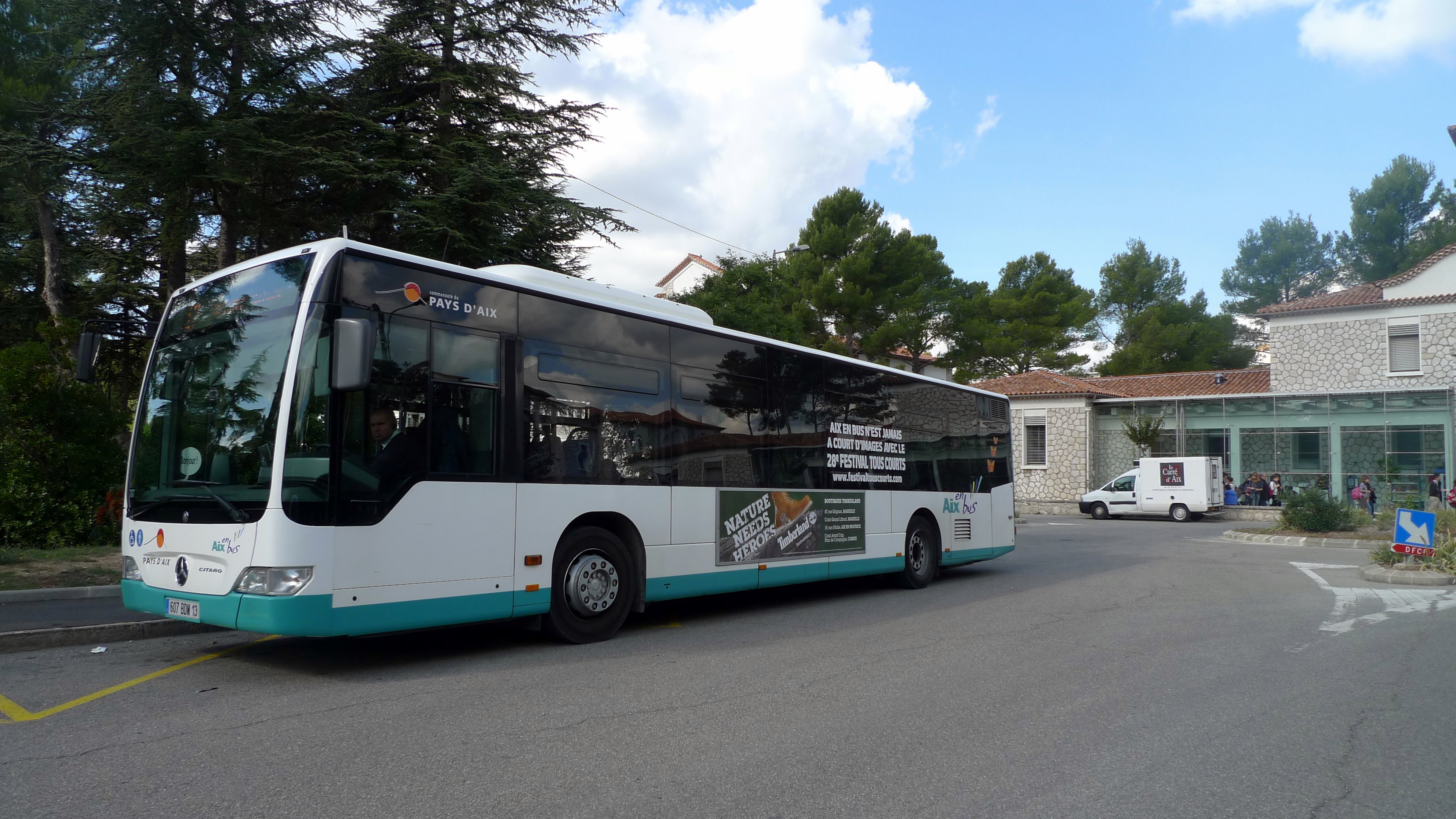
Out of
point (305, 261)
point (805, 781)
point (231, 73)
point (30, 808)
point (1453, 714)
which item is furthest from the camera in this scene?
point (231, 73)

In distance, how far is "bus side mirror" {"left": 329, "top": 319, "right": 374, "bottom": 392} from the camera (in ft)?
19.6

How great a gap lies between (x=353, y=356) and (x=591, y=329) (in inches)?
99.9

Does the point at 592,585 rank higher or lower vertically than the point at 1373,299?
lower

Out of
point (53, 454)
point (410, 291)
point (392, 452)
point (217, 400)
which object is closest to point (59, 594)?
point (53, 454)

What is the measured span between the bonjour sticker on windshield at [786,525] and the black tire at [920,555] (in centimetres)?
135

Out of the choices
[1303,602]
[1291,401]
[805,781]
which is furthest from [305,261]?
[1291,401]

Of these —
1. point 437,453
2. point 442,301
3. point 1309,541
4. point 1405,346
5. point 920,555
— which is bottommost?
point 1309,541

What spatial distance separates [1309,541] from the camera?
22.5 m

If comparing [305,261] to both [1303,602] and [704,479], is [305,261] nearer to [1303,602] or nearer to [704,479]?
[704,479]

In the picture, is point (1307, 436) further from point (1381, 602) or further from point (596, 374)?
point (596, 374)

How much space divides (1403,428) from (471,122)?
115 feet

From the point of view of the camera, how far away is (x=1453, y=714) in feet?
19.1

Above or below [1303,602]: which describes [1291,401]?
above

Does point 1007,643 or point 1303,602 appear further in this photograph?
point 1303,602
